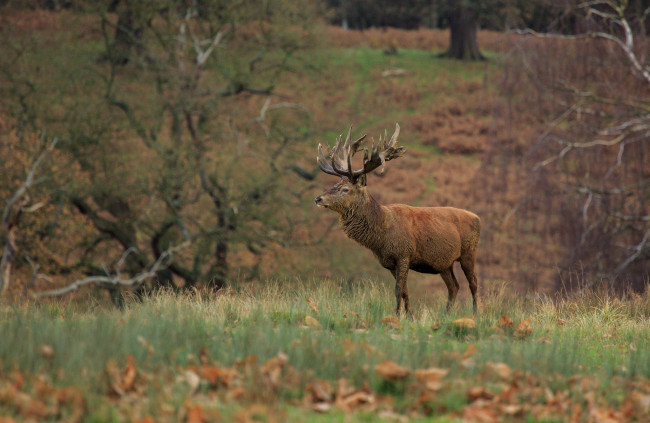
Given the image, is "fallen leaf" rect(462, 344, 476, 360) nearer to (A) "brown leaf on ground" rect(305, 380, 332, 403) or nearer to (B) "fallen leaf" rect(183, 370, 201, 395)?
(A) "brown leaf on ground" rect(305, 380, 332, 403)

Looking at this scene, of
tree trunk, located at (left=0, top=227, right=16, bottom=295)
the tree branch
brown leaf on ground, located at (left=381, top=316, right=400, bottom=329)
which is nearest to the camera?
brown leaf on ground, located at (left=381, top=316, right=400, bottom=329)

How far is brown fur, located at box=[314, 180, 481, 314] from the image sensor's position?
33.6 feet

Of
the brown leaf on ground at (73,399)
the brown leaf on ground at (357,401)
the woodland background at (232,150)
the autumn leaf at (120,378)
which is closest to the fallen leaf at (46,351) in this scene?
the autumn leaf at (120,378)

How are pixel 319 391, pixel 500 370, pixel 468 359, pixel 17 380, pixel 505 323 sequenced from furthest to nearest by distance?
pixel 505 323, pixel 468 359, pixel 500 370, pixel 319 391, pixel 17 380

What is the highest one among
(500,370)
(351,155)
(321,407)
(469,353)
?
(351,155)

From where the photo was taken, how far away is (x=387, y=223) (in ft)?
33.7

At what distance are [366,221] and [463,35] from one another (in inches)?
1582

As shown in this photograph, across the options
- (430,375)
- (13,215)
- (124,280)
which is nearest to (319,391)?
(430,375)

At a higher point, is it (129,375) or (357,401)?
(129,375)

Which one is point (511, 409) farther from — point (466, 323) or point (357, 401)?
point (466, 323)

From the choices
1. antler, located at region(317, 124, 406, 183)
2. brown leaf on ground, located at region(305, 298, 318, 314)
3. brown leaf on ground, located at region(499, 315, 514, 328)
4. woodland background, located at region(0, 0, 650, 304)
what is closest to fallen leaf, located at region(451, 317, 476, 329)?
brown leaf on ground, located at region(499, 315, 514, 328)

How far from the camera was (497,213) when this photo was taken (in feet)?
96.9

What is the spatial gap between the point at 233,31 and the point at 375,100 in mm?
17620

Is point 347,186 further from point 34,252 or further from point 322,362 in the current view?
point 34,252
